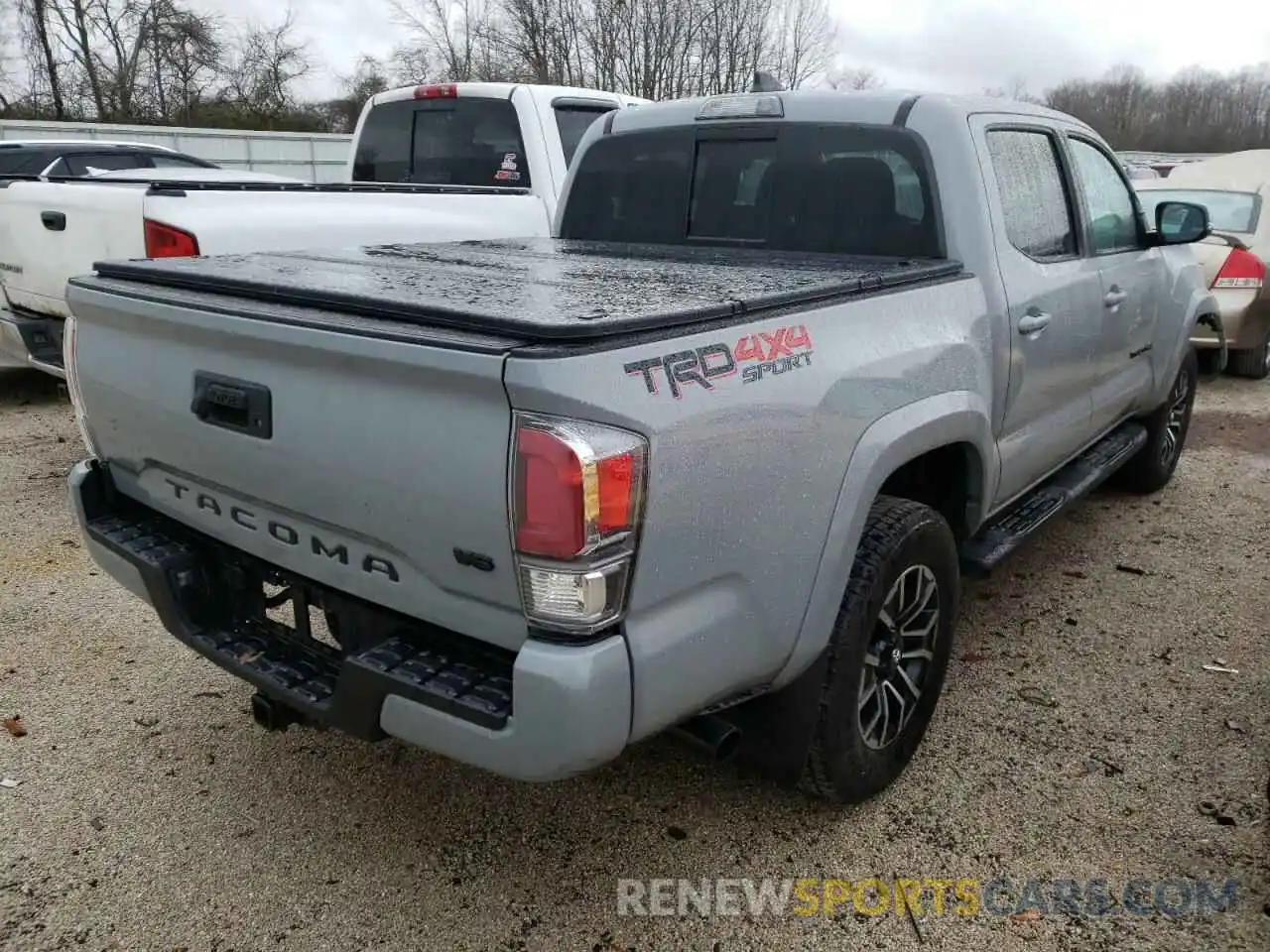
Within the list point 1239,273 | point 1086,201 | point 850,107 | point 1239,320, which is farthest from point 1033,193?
point 1239,320

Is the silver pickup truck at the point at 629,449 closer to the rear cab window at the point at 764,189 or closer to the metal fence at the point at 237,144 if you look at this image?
the rear cab window at the point at 764,189

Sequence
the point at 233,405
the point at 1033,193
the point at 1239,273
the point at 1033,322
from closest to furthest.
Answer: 1. the point at 233,405
2. the point at 1033,322
3. the point at 1033,193
4. the point at 1239,273

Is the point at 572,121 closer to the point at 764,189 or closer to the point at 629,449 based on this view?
the point at 764,189

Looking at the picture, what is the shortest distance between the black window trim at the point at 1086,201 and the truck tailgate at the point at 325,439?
2914mm

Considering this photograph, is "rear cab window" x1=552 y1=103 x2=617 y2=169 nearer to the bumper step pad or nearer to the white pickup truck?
the white pickup truck

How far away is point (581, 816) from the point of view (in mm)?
2838

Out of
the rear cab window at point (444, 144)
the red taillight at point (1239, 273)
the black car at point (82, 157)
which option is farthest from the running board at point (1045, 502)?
the black car at point (82, 157)

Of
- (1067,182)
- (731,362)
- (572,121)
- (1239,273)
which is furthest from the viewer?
(1239,273)

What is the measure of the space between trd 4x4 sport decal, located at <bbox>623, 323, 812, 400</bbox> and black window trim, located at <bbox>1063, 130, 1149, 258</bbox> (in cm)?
220

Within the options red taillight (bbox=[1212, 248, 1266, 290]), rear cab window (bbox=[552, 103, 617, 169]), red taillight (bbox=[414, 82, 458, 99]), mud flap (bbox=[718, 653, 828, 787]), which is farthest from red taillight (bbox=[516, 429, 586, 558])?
red taillight (bbox=[1212, 248, 1266, 290])

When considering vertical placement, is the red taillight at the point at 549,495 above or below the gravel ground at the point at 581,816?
above

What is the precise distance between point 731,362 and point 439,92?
198 inches

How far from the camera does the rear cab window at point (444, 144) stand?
6.20 m

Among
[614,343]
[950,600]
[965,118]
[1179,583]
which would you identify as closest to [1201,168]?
[1179,583]
